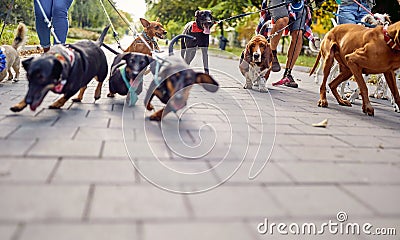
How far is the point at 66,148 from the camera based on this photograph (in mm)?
2193

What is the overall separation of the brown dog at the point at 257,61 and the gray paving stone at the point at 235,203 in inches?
150

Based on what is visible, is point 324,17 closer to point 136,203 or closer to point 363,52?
point 363,52

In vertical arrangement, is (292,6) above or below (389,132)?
above

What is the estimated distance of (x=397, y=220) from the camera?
165 centimetres

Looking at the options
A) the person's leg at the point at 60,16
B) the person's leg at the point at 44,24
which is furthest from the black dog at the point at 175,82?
the person's leg at the point at 44,24

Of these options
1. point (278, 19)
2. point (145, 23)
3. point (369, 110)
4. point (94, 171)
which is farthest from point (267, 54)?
point (94, 171)

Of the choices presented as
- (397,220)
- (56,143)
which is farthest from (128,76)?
(397,220)

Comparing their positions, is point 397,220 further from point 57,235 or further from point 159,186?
point 57,235

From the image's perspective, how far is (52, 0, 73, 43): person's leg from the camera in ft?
16.2

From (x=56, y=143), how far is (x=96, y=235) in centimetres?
114

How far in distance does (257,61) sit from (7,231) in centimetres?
460

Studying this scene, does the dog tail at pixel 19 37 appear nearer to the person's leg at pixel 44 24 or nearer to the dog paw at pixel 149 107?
the person's leg at pixel 44 24

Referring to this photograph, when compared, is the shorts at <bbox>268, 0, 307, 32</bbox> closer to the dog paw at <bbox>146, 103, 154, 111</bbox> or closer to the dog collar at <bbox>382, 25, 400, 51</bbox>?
the dog collar at <bbox>382, 25, 400, 51</bbox>

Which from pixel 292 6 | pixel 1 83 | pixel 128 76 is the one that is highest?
pixel 292 6
